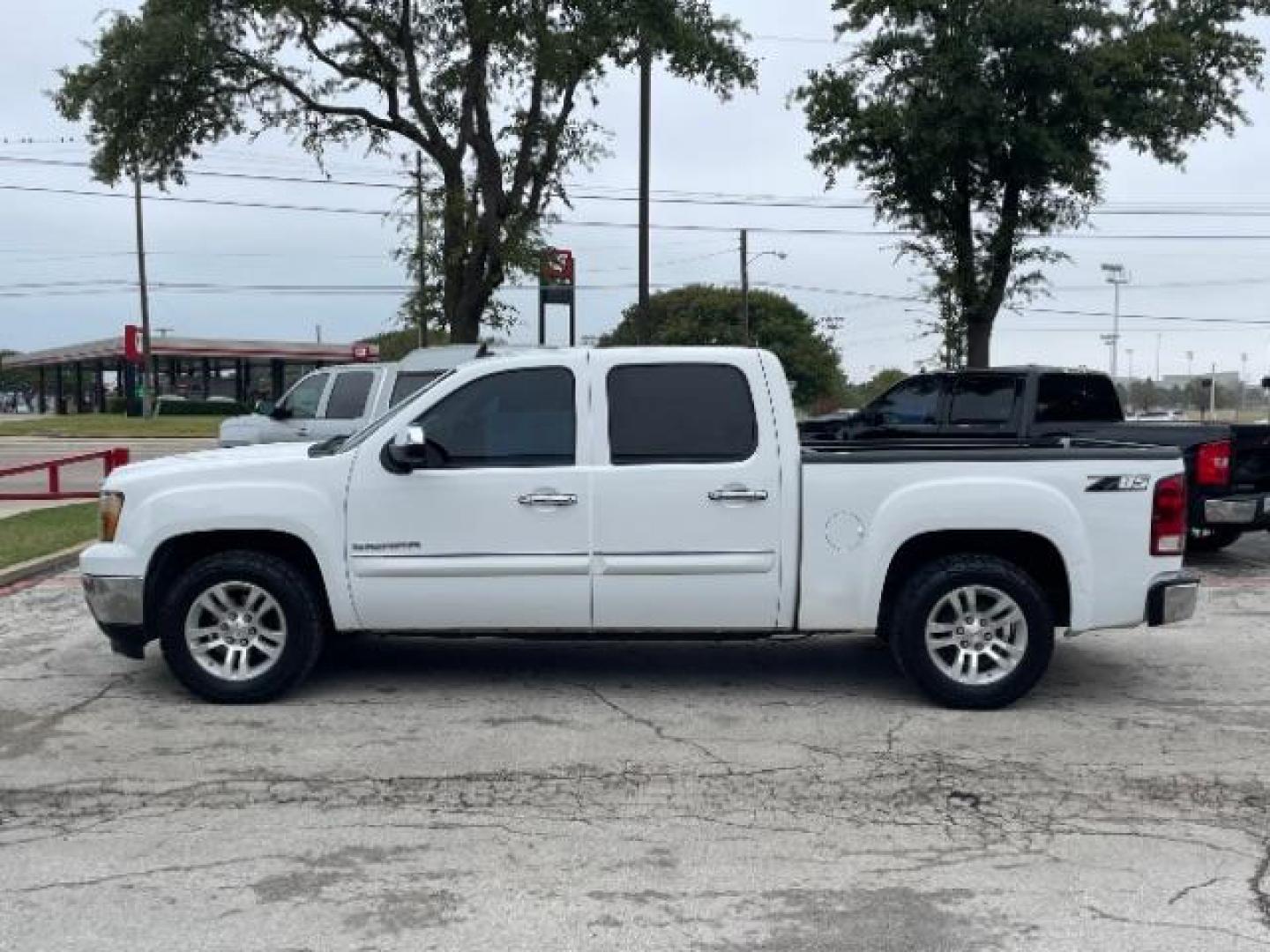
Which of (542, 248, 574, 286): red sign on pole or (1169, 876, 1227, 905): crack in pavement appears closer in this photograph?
(1169, 876, 1227, 905): crack in pavement

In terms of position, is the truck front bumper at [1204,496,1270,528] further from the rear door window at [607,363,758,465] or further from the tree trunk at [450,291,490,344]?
the tree trunk at [450,291,490,344]

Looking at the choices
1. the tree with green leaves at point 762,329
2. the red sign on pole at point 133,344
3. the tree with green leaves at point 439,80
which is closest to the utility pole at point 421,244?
the tree with green leaves at point 439,80

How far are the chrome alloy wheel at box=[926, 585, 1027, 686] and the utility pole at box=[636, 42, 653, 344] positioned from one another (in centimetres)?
1635

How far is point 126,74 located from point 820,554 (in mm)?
19672

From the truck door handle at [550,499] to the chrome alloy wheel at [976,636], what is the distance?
192cm

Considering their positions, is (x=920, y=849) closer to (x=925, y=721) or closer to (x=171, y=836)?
(x=925, y=721)

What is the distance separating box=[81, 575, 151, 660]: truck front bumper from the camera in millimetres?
6352

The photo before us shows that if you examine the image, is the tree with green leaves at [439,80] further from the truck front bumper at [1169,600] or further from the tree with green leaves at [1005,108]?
the truck front bumper at [1169,600]

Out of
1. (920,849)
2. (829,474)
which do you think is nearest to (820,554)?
(829,474)

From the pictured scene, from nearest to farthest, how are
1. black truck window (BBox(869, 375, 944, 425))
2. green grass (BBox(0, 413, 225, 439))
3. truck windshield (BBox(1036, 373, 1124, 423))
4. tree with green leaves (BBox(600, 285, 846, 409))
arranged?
truck windshield (BBox(1036, 373, 1124, 423)), black truck window (BBox(869, 375, 944, 425)), green grass (BBox(0, 413, 225, 439)), tree with green leaves (BBox(600, 285, 846, 409))

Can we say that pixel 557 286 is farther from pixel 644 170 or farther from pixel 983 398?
pixel 983 398

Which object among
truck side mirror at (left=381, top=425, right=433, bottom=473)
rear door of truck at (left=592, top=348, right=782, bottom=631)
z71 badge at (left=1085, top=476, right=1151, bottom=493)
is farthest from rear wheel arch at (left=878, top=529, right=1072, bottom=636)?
truck side mirror at (left=381, top=425, right=433, bottom=473)

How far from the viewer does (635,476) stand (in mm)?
6324

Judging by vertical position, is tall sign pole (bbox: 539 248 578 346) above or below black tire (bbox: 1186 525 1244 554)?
above
